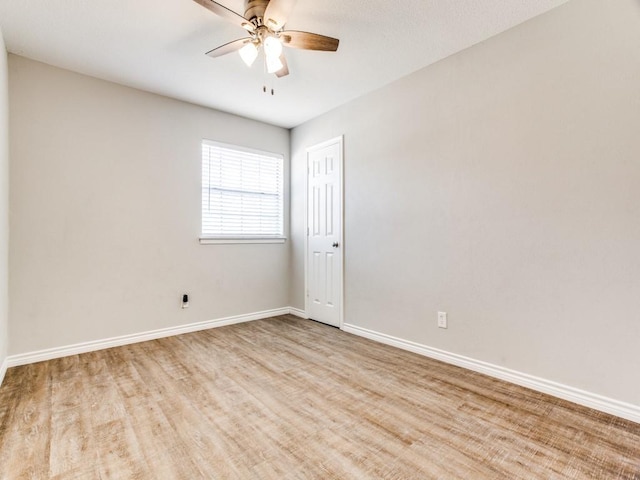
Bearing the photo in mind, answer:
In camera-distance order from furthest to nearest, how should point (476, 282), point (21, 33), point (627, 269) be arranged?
1. point (476, 282)
2. point (21, 33)
3. point (627, 269)

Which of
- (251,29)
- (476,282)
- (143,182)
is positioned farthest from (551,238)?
(143,182)

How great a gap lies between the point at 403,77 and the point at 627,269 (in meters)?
2.35

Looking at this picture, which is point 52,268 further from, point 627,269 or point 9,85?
point 627,269

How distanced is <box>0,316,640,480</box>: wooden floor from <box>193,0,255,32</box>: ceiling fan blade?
A: 235 cm

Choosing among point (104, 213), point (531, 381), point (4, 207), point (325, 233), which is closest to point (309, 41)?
point (325, 233)

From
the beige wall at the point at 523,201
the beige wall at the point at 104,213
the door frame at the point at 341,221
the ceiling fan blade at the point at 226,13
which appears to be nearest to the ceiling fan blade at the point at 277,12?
the ceiling fan blade at the point at 226,13

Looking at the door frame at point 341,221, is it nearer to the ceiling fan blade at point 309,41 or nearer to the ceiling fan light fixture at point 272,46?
the ceiling fan blade at point 309,41

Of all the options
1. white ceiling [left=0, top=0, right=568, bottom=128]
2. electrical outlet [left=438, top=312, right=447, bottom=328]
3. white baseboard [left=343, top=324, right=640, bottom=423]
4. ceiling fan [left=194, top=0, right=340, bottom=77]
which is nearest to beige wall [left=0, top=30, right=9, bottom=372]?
white ceiling [left=0, top=0, right=568, bottom=128]

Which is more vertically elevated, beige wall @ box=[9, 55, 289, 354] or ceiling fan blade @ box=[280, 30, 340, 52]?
ceiling fan blade @ box=[280, 30, 340, 52]

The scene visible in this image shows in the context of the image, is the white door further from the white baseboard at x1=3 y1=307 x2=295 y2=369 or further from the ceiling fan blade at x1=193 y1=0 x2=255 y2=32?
the ceiling fan blade at x1=193 y1=0 x2=255 y2=32

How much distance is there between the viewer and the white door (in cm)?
382

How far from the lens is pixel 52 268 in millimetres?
2875

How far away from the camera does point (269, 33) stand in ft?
6.86

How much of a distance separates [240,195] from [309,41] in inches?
93.3
